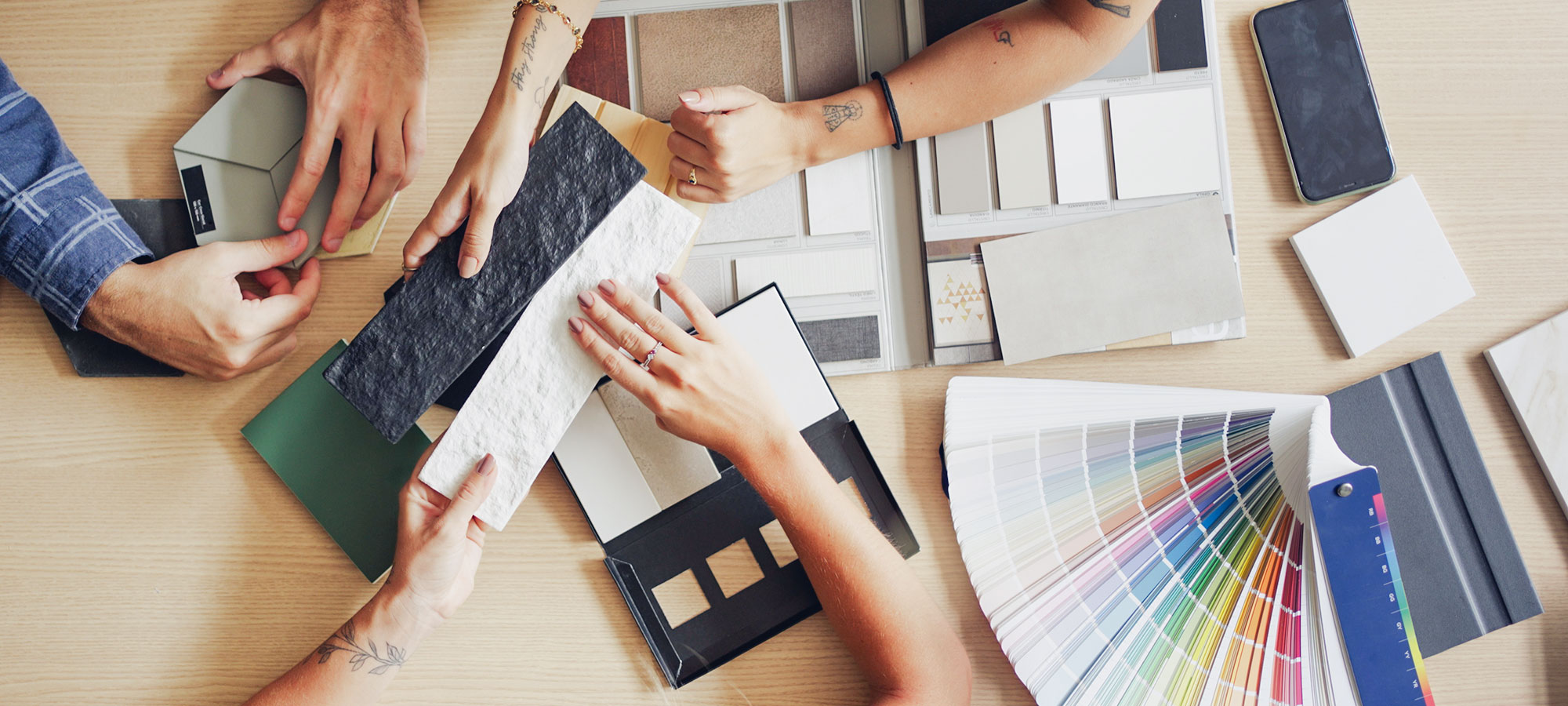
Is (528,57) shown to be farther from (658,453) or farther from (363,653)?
(363,653)

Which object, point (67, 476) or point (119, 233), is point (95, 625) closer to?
point (67, 476)

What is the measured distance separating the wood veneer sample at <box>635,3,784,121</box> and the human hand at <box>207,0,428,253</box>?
0.90ft

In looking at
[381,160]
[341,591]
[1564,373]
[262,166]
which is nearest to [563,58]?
[381,160]

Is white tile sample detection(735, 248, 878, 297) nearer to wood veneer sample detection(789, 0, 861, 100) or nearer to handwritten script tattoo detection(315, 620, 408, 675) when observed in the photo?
wood veneer sample detection(789, 0, 861, 100)

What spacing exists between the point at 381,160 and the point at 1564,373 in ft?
4.80

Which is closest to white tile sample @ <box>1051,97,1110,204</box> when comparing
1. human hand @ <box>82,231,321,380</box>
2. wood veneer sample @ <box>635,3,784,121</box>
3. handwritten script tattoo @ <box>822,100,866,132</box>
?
handwritten script tattoo @ <box>822,100,866,132</box>

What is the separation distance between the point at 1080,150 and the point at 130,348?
1.20 meters

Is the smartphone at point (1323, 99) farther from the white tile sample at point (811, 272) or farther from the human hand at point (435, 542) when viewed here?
the human hand at point (435, 542)

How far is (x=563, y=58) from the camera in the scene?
941 mm

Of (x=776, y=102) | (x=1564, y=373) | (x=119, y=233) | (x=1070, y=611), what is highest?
(x=776, y=102)

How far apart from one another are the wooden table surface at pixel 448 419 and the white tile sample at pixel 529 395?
0.08 meters

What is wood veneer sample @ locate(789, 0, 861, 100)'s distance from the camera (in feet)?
3.29

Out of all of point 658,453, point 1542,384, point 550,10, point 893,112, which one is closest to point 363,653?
point 658,453

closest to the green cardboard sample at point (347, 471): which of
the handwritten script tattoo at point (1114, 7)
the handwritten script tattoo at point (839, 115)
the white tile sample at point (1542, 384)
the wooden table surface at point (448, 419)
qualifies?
the wooden table surface at point (448, 419)
